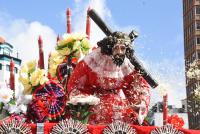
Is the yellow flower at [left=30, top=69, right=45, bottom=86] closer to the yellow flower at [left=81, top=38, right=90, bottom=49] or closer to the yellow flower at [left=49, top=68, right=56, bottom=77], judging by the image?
the yellow flower at [left=81, top=38, right=90, bottom=49]

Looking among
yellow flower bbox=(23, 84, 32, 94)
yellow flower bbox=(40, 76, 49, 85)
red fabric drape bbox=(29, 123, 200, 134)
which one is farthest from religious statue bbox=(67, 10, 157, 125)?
red fabric drape bbox=(29, 123, 200, 134)

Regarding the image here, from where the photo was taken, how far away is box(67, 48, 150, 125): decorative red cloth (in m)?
8.13

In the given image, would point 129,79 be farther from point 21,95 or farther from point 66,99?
point 21,95

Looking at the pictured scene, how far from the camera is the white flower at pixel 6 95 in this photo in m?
10.6

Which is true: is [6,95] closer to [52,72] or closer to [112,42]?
[52,72]

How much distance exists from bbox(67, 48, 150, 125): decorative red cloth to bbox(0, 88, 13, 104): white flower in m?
2.51

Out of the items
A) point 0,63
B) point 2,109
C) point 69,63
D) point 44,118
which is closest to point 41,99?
point 44,118

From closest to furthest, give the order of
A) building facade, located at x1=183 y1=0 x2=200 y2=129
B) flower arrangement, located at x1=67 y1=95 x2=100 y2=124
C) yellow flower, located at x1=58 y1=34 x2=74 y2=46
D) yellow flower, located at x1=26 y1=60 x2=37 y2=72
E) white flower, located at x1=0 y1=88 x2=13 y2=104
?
flower arrangement, located at x1=67 y1=95 x2=100 y2=124 < yellow flower, located at x1=26 y1=60 x2=37 y2=72 < yellow flower, located at x1=58 y1=34 x2=74 y2=46 < white flower, located at x1=0 y1=88 x2=13 y2=104 < building facade, located at x1=183 y1=0 x2=200 y2=129

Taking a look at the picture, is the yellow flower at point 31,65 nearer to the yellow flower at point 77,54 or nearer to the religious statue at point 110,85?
the yellow flower at point 77,54

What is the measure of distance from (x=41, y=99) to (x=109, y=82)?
874 mm

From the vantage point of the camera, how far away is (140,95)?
8211 millimetres

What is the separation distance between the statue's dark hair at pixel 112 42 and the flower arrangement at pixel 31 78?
38.6 inches

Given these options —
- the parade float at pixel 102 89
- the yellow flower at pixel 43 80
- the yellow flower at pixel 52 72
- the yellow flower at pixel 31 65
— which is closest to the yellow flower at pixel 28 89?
the parade float at pixel 102 89

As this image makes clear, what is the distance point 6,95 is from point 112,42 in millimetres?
3198
